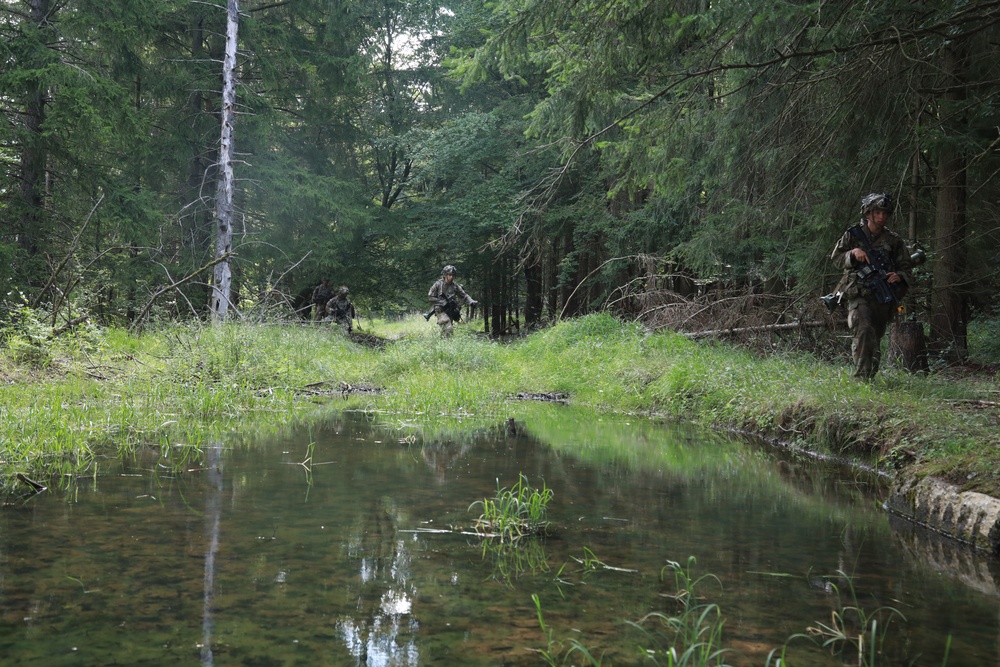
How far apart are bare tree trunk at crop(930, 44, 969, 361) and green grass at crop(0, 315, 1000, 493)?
5.66 feet

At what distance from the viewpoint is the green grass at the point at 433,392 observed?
5.85 m

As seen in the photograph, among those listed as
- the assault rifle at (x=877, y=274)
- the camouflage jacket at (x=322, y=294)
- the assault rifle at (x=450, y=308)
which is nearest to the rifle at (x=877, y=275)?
the assault rifle at (x=877, y=274)

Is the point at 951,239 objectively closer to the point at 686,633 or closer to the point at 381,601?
the point at 686,633

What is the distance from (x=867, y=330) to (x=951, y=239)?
9.85 feet

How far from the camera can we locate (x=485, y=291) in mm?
30500

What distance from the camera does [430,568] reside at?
11.6 feet

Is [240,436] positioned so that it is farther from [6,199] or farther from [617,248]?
[617,248]

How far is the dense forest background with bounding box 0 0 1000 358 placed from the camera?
312 inches

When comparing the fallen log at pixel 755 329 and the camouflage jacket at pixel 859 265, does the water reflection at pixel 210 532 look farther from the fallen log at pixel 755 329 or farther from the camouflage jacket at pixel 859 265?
the fallen log at pixel 755 329

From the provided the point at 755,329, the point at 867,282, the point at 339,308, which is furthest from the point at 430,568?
the point at 339,308

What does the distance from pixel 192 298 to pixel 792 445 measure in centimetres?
1842

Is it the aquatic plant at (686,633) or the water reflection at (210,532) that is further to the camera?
the water reflection at (210,532)

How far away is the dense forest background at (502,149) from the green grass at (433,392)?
2.88ft

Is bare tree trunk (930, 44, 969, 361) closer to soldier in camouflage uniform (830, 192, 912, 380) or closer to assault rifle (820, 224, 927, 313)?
soldier in camouflage uniform (830, 192, 912, 380)
